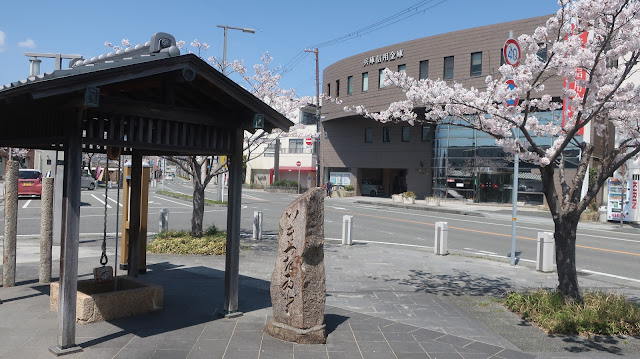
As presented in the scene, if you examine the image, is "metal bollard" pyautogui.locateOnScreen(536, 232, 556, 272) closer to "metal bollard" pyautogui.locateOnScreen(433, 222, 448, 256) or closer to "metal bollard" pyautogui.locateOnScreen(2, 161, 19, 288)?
"metal bollard" pyautogui.locateOnScreen(433, 222, 448, 256)

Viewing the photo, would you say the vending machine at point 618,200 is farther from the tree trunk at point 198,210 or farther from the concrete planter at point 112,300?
the concrete planter at point 112,300

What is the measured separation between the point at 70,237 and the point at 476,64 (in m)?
32.0

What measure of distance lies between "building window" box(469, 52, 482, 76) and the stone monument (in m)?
29.9

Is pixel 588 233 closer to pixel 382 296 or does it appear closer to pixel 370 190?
pixel 382 296

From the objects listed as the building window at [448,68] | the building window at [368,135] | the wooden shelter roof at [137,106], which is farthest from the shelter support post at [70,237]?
the building window at [368,135]

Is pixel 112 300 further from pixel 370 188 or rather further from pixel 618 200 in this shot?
pixel 370 188

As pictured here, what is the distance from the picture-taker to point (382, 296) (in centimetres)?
816

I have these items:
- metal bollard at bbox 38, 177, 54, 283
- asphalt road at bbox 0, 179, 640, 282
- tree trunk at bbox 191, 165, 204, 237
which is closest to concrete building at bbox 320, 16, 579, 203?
asphalt road at bbox 0, 179, 640, 282

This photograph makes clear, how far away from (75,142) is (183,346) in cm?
247

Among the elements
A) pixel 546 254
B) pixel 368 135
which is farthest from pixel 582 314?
pixel 368 135

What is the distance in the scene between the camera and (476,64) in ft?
107

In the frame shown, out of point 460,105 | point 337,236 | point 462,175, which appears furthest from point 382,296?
point 462,175

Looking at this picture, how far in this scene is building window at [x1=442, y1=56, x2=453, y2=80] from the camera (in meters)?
34.1

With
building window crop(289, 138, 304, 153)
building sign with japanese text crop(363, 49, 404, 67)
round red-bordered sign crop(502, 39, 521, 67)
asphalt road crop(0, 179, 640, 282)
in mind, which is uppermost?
building sign with japanese text crop(363, 49, 404, 67)
